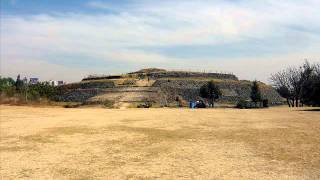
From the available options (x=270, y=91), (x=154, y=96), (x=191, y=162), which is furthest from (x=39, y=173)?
(x=270, y=91)

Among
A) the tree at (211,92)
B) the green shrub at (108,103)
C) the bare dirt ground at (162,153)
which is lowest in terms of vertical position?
the bare dirt ground at (162,153)

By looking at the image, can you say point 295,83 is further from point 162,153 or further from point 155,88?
point 162,153

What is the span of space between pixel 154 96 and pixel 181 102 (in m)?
4.61

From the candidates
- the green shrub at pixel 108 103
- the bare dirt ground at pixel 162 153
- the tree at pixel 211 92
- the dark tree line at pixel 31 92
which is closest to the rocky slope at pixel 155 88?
the green shrub at pixel 108 103

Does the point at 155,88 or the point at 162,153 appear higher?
the point at 155,88

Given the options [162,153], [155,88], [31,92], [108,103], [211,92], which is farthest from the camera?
[155,88]

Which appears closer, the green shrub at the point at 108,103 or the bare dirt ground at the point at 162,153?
the bare dirt ground at the point at 162,153

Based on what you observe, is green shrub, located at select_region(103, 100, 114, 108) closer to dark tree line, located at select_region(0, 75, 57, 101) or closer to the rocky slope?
the rocky slope

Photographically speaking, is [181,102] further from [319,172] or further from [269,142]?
[319,172]

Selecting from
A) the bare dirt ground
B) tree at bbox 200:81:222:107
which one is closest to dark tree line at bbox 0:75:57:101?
tree at bbox 200:81:222:107

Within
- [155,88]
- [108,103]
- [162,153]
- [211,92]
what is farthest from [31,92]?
[162,153]

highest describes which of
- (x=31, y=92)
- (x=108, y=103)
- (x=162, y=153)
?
(x=31, y=92)

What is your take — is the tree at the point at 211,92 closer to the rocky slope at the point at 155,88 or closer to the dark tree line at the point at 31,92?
the rocky slope at the point at 155,88

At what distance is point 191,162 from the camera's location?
552 inches
